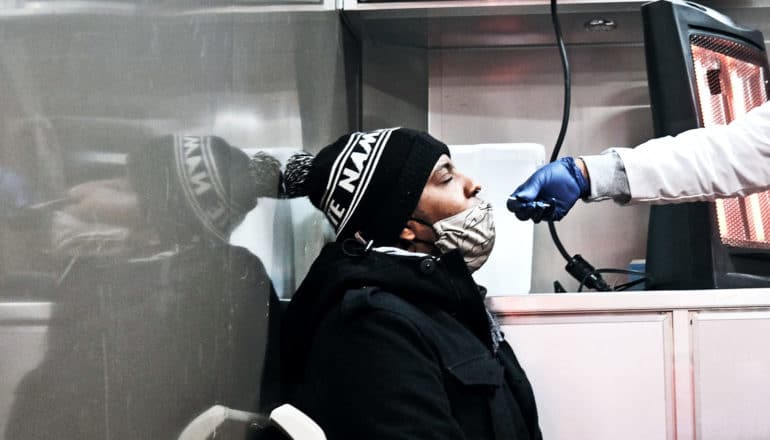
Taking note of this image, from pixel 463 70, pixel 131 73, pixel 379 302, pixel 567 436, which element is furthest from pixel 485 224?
pixel 463 70

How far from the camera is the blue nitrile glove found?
1455mm

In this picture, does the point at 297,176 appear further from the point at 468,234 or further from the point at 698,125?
the point at 698,125

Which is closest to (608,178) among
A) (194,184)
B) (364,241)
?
(364,241)

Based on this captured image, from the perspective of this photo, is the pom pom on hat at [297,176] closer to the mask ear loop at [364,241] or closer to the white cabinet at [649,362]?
the mask ear loop at [364,241]

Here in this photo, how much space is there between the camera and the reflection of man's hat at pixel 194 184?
0.77 metres

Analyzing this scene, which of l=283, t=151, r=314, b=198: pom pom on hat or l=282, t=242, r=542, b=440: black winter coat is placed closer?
l=282, t=242, r=542, b=440: black winter coat

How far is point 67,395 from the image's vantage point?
60 cm

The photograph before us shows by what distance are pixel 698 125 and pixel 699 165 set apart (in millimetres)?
151

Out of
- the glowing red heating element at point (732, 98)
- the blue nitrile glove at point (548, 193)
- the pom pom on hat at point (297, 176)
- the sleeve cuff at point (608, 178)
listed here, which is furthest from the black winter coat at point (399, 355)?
the glowing red heating element at point (732, 98)

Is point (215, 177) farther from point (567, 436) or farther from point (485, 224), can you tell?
point (567, 436)

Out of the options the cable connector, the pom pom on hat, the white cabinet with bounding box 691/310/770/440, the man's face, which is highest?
the pom pom on hat

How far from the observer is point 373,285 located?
3.93ft

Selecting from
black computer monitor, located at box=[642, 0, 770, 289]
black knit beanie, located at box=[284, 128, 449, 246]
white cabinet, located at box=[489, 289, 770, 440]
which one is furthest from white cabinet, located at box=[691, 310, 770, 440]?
black knit beanie, located at box=[284, 128, 449, 246]

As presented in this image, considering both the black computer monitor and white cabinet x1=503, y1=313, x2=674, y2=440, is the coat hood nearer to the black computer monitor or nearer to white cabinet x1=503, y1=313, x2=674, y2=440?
white cabinet x1=503, y1=313, x2=674, y2=440
